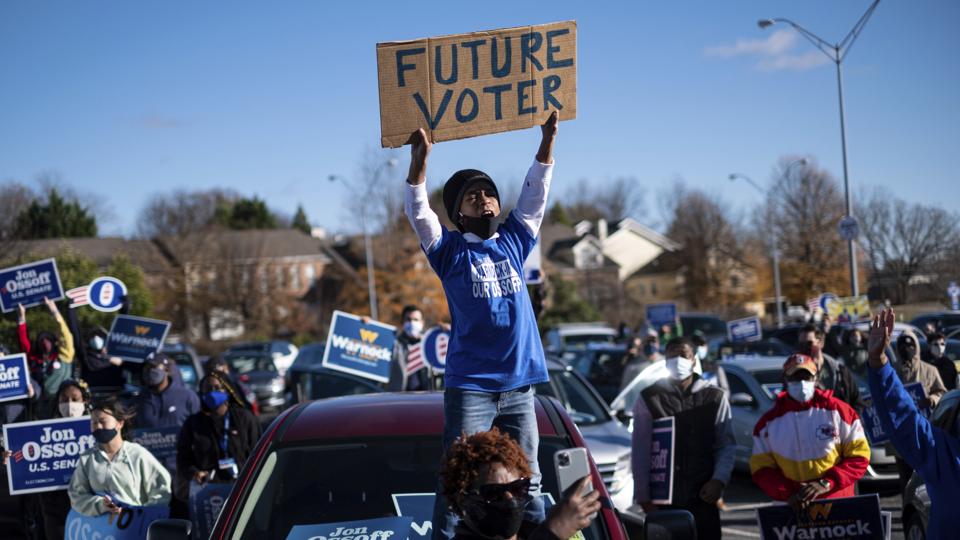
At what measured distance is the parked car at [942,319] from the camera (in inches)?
850

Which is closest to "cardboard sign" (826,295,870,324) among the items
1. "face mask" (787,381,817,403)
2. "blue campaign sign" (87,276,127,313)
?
"blue campaign sign" (87,276,127,313)

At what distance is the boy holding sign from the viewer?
148 inches

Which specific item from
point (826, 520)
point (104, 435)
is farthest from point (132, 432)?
point (826, 520)

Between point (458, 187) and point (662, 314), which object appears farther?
point (662, 314)

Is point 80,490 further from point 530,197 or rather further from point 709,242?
point 709,242

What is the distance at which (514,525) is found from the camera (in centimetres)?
302

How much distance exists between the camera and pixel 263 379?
24.0 meters

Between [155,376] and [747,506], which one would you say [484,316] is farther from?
[747,506]

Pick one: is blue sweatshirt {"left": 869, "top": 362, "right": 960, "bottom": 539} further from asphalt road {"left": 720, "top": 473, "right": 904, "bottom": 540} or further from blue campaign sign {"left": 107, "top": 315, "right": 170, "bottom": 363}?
blue campaign sign {"left": 107, "top": 315, "right": 170, "bottom": 363}

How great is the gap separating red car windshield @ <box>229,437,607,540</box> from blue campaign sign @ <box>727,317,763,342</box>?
1945 centimetres

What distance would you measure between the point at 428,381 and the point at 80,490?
544cm

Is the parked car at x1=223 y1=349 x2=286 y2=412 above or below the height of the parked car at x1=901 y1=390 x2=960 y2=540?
below

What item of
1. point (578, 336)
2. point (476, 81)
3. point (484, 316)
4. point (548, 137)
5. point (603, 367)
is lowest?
point (578, 336)

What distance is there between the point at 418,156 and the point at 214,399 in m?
4.50
